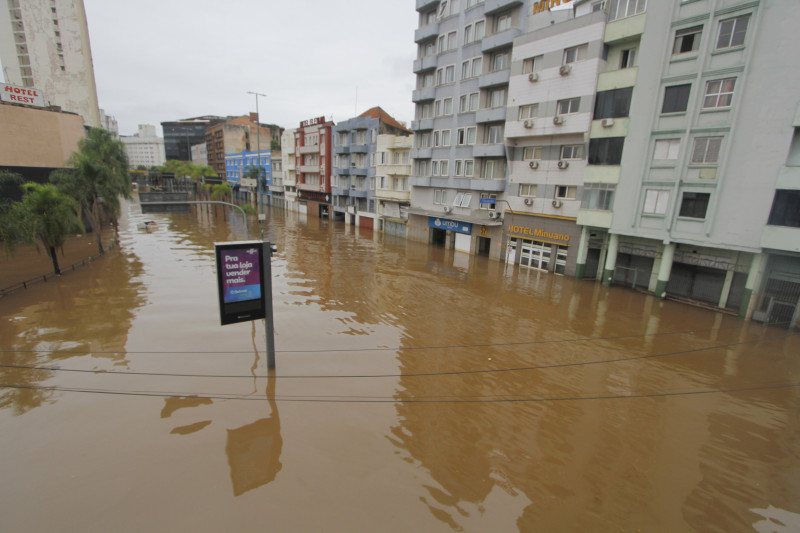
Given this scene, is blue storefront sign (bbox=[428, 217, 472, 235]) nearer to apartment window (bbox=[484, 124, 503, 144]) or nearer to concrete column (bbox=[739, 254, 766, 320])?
apartment window (bbox=[484, 124, 503, 144])

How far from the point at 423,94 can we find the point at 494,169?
1217cm

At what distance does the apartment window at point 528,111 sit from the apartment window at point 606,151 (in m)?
4.97

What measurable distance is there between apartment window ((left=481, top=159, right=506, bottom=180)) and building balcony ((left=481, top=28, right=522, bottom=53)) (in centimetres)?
898

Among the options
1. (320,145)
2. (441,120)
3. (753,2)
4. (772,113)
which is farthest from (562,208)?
(320,145)

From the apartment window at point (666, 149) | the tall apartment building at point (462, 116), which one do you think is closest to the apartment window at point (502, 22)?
the tall apartment building at point (462, 116)

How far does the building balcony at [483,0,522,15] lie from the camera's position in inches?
1105

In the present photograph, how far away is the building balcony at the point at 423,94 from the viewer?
35.9 metres

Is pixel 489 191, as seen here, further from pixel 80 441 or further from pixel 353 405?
pixel 80 441

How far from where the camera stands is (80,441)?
28.3 ft

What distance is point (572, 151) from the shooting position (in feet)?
84.0

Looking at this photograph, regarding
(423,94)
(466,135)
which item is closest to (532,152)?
(466,135)

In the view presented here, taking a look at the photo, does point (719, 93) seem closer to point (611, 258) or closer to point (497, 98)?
point (611, 258)

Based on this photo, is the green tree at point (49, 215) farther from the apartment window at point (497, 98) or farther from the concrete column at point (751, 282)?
the concrete column at point (751, 282)

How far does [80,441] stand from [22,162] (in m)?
42.1
